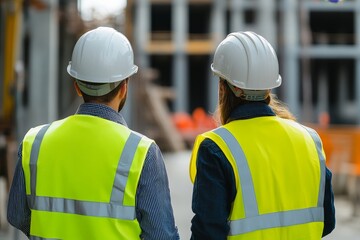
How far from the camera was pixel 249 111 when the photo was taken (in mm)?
2152

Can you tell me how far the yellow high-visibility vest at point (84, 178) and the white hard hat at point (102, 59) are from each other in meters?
0.18

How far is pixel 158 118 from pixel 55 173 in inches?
738

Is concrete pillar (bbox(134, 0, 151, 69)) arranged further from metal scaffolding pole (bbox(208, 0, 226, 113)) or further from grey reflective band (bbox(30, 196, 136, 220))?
grey reflective band (bbox(30, 196, 136, 220))

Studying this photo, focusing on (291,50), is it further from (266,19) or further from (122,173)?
(122,173)

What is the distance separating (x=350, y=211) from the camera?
27.1 feet

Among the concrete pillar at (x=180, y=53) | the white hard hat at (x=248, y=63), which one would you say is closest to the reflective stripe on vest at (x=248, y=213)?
the white hard hat at (x=248, y=63)

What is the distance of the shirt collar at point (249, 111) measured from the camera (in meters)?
2.15

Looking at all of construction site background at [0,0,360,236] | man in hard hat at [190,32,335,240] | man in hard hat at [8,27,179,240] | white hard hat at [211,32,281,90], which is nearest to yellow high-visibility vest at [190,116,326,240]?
man in hard hat at [190,32,335,240]

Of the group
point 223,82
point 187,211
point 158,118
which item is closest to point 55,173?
point 223,82

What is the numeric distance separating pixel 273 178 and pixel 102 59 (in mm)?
839

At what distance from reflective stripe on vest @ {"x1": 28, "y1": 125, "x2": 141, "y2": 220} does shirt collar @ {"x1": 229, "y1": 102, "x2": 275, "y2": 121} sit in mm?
431

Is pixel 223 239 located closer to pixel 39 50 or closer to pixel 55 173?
pixel 55 173

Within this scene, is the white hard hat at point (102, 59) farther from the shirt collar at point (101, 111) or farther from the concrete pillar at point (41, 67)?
the concrete pillar at point (41, 67)

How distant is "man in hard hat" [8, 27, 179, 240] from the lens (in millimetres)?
1913
